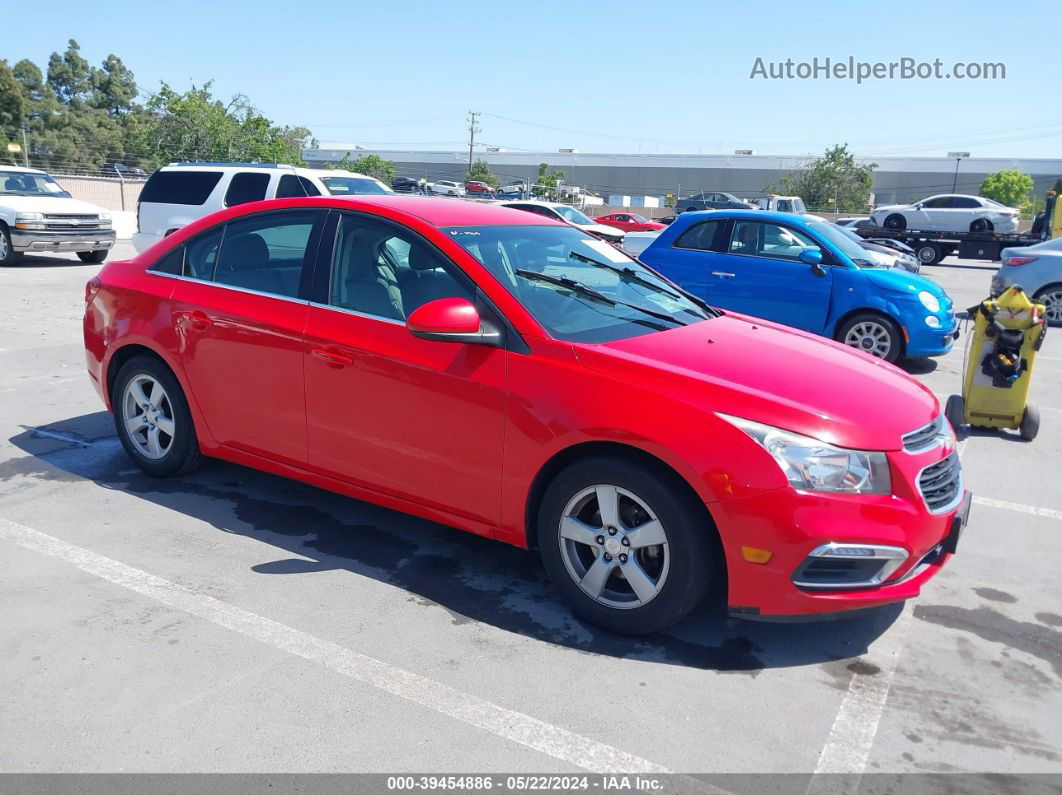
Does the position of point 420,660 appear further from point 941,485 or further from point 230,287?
point 230,287

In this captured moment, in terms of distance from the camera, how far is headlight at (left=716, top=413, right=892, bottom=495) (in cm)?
326

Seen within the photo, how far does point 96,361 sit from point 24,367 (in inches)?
135

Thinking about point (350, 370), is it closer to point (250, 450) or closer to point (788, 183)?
point (250, 450)

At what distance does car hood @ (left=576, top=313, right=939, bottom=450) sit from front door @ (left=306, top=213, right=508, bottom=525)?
596 mm

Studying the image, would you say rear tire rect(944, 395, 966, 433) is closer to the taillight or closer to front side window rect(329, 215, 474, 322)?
front side window rect(329, 215, 474, 322)

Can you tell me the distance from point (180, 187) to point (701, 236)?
25.5 feet

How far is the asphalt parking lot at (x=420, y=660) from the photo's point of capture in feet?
9.49

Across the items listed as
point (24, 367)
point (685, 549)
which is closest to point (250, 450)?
point (685, 549)

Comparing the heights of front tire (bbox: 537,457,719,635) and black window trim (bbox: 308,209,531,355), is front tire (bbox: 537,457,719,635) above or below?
below

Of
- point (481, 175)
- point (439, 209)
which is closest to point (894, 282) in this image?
point (439, 209)

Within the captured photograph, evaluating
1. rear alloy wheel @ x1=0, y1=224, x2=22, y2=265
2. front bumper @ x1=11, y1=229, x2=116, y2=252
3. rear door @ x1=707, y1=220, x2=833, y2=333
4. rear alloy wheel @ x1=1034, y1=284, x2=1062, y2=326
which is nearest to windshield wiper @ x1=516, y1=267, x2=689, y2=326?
rear door @ x1=707, y1=220, x2=833, y2=333

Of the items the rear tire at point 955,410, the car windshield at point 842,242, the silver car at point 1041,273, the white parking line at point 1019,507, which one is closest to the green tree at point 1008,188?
the silver car at point 1041,273

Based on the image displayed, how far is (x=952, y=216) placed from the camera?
31.1 m

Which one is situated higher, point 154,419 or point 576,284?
point 576,284
